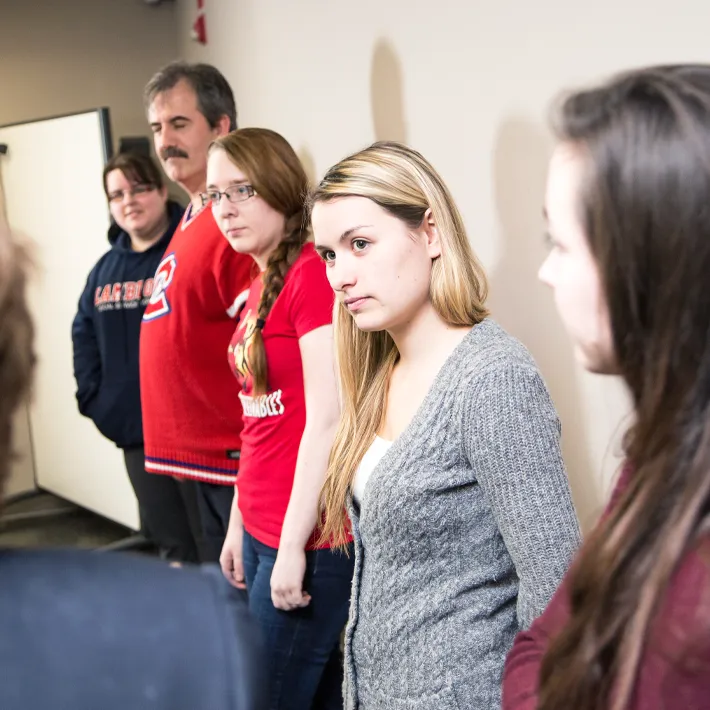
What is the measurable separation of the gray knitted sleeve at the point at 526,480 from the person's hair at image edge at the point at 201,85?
5.02ft

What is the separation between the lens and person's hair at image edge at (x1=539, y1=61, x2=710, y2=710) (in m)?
0.55

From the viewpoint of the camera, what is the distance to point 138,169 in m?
2.55

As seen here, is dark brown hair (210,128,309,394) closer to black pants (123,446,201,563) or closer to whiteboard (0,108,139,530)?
Answer: black pants (123,446,201,563)

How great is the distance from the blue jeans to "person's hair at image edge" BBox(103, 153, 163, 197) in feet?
4.63

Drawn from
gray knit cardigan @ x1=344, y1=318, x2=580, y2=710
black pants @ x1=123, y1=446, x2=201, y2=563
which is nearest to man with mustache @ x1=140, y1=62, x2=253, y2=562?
black pants @ x1=123, y1=446, x2=201, y2=563

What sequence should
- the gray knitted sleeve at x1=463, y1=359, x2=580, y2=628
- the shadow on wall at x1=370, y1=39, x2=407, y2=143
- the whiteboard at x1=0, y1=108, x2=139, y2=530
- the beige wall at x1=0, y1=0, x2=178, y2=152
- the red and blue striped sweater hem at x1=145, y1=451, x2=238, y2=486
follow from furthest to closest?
the beige wall at x1=0, y1=0, x2=178, y2=152 < the whiteboard at x1=0, y1=108, x2=139, y2=530 < the red and blue striped sweater hem at x1=145, y1=451, x2=238, y2=486 < the shadow on wall at x1=370, y1=39, x2=407, y2=143 < the gray knitted sleeve at x1=463, y1=359, x2=580, y2=628

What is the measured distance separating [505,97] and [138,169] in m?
1.45

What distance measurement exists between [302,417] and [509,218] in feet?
1.84

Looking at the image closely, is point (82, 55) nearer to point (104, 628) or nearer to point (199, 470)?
point (199, 470)

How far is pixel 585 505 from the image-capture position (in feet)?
4.73

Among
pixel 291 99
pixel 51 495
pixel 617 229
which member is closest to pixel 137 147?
pixel 291 99

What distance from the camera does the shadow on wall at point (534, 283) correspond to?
1418mm

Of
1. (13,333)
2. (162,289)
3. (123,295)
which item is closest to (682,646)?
(13,333)

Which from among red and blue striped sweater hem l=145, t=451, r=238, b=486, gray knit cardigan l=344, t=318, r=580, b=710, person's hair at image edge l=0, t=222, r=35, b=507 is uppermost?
person's hair at image edge l=0, t=222, r=35, b=507
